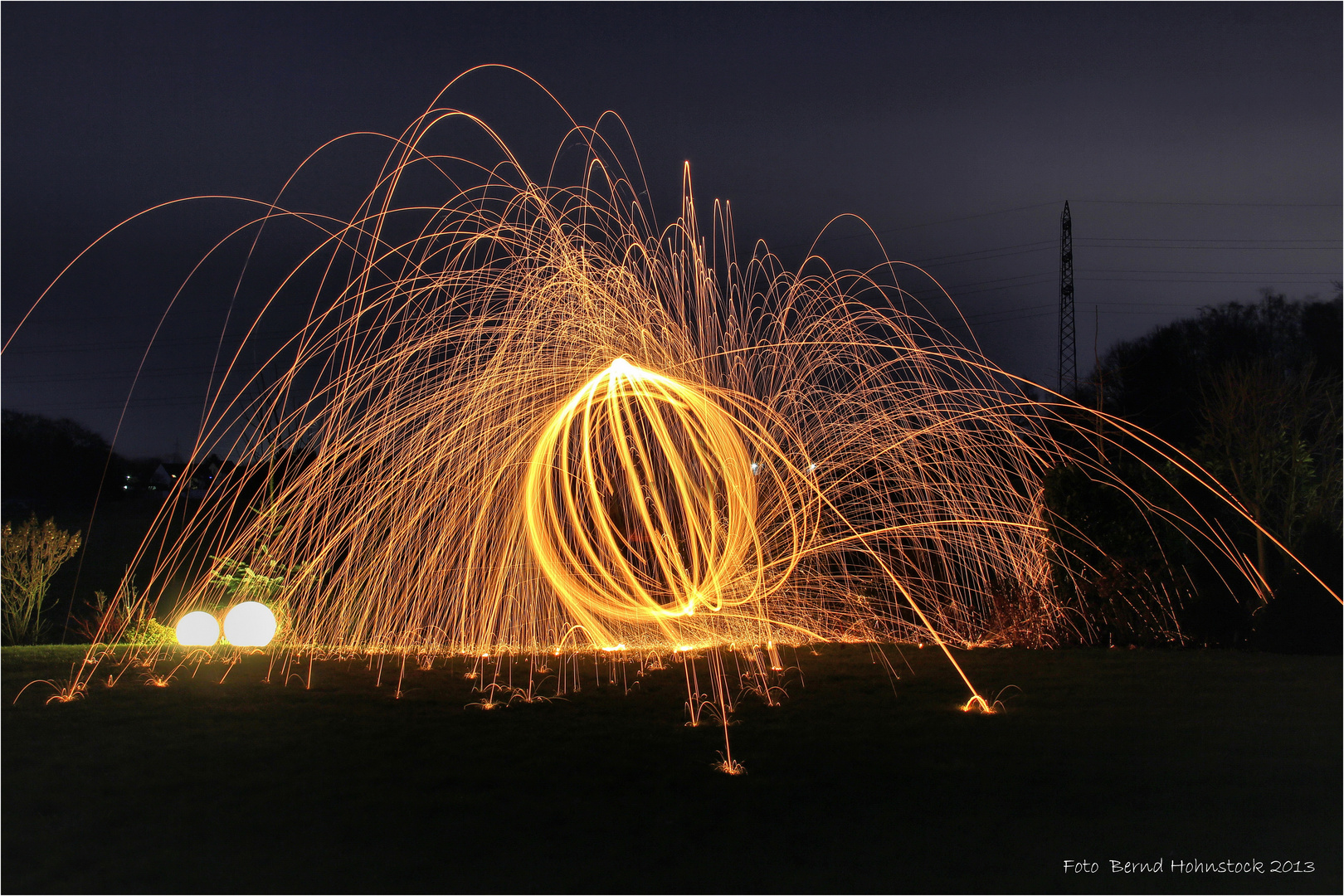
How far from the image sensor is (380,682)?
25.2ft

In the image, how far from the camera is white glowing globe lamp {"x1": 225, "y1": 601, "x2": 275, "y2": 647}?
922 cm

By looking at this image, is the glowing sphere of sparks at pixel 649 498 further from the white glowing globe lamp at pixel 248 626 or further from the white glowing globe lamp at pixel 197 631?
the white glowing globe lamp at pixel 197 631

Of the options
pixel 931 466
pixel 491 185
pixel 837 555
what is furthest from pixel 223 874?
pixel 837 555

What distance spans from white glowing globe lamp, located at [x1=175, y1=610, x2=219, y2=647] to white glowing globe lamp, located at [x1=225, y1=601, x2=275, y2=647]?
19 centimetres

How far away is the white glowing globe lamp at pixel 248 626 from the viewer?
922cm

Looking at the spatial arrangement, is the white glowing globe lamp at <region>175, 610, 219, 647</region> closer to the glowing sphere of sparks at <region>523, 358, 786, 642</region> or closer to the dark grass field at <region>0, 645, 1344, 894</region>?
the dark grass field at <region>0, 645, 1344, 894</region>

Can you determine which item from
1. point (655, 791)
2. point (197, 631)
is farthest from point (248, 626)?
point (655, 791)

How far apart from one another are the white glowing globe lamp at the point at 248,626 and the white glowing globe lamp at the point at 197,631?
0.19m

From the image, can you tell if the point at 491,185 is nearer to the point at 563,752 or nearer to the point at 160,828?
the point at 563,752

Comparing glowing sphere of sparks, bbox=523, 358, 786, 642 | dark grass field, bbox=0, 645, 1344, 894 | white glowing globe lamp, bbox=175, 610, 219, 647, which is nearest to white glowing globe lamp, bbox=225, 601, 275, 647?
white glowing globe lamp, bbox=175, 610, 219, 647

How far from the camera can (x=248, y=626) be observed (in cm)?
924

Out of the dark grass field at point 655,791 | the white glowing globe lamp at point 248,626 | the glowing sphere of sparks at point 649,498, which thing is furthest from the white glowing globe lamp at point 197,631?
the glowing sphere of sparks at point 649,498

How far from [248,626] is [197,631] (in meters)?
0.56

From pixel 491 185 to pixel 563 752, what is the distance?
16.9 feet
